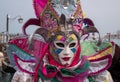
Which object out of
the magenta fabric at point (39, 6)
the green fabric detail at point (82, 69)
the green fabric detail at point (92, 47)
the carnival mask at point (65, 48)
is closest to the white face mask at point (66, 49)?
the carnival mask at point (65, 48)

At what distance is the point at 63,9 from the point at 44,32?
12.9 inches

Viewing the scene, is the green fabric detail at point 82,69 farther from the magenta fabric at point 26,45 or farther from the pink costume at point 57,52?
the magenta fabric at point 26,45

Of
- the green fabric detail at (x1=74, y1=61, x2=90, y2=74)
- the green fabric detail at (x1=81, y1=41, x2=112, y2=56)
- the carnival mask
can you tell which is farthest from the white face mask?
the green fabric detail at (x1=81, y1=41, x2=112, y2=56)

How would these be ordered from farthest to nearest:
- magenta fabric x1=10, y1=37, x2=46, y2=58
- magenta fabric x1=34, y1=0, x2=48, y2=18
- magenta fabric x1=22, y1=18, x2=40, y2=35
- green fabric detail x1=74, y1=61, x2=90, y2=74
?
magenta fabric x1=22, y1=18, x2=40, y2=35 < magenta fabric x1=34, y1=0, x2=48, y2=18 < magenta fabric x1=10, y1=37, x2=46, y2=58 < green fabric detail x1=74, y1=61, x2=90, y2=74

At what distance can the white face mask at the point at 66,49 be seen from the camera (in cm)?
343

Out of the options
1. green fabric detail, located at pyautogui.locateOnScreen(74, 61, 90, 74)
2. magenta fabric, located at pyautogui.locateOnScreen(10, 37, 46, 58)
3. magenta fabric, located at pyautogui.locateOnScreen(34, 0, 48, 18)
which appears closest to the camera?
green fabric detail, located at pyautogui.locateOnScreen(74, 61, 90, 74)

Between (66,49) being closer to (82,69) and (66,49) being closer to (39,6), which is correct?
(82,69)

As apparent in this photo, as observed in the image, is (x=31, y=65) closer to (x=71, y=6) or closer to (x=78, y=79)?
(x=78, y=79)

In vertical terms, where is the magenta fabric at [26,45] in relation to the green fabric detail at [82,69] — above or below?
above

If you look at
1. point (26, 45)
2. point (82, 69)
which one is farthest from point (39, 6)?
point (82, 69)

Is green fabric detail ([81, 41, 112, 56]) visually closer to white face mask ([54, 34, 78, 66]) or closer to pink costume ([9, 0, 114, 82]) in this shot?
pink costume ([9, 0, 114, 82])

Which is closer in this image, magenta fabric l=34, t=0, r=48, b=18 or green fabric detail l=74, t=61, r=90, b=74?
green fabric detail l=74, t=61, r=90, b=74

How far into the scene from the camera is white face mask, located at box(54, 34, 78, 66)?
11.2ft

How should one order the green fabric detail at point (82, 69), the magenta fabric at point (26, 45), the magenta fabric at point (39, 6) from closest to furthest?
the green fabric detail at point (82, 69) → the magenta fabric at point (26, 45) → the magenta fabric at point (39, 6)
